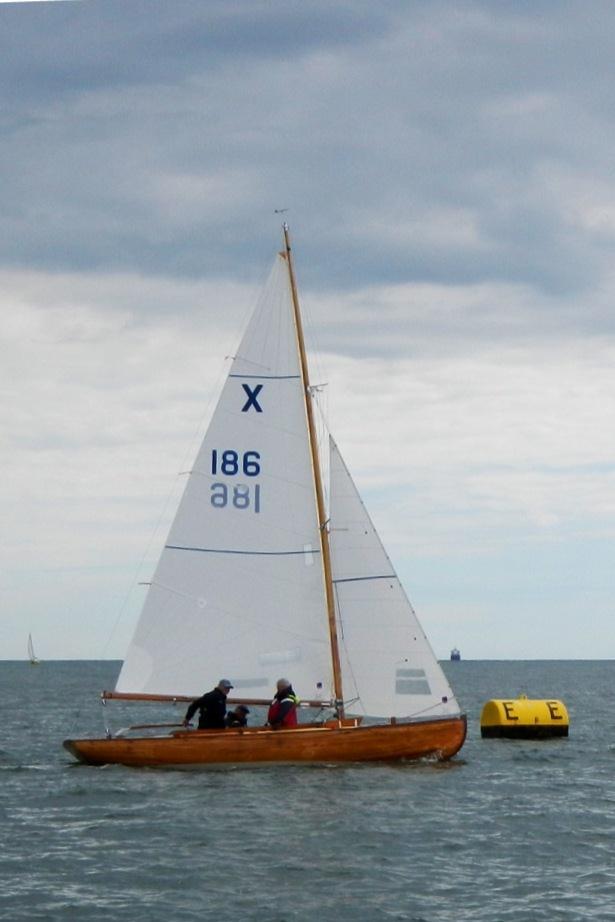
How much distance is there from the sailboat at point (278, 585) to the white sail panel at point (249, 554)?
0.08ft

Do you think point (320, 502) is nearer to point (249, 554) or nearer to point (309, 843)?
point (249, 554)

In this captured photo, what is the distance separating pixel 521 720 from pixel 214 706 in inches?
→ 618

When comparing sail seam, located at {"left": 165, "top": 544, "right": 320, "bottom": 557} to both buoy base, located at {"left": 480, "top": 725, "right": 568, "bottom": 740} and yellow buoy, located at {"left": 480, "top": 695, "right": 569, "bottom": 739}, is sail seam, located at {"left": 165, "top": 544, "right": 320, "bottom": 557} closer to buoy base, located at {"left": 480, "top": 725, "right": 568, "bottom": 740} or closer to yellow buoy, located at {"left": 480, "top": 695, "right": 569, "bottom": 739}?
yellow buoy, located at {"left": 480, "top": 695, "right": 569, "bottom": 739}

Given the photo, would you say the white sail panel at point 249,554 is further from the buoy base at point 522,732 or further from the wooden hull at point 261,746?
the buoy base at point 522,732

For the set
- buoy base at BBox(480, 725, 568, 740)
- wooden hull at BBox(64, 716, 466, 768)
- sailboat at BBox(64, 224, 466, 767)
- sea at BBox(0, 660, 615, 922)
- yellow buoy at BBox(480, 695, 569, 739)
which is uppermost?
sailboat at BBox(64, 224, 466, 767)

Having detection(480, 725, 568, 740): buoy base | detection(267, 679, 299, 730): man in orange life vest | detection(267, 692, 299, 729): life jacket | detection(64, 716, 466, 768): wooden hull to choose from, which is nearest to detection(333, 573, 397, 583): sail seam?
detection(267, 679, 299, 730): man in orange life vest

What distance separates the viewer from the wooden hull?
29844 millimetres

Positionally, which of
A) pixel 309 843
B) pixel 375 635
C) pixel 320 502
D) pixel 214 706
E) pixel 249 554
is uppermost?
pixel 320 502

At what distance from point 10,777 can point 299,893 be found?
15428 millimetres

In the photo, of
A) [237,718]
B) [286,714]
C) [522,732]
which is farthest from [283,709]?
[522,732]

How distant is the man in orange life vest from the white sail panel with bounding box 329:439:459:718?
1.72 meters

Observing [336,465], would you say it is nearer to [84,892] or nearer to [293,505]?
[293,505]

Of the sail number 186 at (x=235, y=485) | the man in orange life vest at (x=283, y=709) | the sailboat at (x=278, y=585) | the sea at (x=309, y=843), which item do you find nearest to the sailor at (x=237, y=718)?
the sailboat at (x=278, y=585)

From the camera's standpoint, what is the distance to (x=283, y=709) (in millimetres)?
30312
